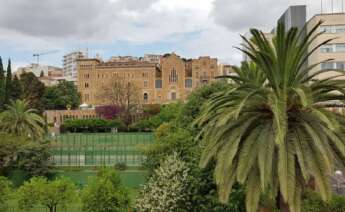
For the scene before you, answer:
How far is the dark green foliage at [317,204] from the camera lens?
1356cm

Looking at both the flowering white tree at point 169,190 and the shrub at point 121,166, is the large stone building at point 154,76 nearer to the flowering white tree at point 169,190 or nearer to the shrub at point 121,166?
the shrub at point 121,166

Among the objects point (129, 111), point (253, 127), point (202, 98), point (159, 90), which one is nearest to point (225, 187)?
point (253, 127)

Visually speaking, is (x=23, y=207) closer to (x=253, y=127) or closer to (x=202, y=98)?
(x=202, y=98)

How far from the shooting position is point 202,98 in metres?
22.1

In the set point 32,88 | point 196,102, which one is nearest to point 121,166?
point 196,102

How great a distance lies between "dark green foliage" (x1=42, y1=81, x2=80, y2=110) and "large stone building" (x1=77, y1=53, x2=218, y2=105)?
20.3 ft

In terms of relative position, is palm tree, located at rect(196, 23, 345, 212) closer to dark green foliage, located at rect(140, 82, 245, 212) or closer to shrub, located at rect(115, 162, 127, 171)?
dark green foliage, located at rect(140, 82, 245, 212)

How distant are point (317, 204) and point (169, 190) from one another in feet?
16.3

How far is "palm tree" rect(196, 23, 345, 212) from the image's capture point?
9.55 m

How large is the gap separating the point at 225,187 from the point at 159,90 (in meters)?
100

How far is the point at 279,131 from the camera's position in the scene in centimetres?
914

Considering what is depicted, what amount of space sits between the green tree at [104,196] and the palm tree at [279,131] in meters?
7.16

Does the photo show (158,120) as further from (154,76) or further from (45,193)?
(45,193)

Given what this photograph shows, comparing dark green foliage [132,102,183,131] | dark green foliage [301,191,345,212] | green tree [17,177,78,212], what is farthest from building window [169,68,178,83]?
dark green foliage [301,191,345,212]
